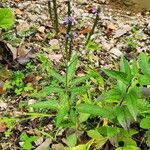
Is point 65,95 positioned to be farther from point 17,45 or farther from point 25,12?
point 25,12

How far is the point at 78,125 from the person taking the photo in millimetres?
3168

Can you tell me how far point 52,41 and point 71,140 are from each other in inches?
54.5

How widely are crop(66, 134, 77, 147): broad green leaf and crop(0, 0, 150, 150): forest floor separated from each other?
0.11m

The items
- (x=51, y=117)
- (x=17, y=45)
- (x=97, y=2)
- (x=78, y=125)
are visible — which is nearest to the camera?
(x=78, y=125)

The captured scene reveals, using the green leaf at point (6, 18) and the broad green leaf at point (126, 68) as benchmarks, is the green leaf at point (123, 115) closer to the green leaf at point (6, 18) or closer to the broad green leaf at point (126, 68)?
the broad green leaf at point (126, 68)

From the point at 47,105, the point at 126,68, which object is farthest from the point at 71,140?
the point at 126,68

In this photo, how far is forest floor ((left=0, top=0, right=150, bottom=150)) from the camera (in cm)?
347

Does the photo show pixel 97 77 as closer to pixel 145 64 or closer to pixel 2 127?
pixel 145 64

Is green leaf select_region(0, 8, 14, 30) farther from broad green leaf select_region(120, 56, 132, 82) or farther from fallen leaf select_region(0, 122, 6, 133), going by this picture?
broad green leaf select_region(120, 56, 132, 82)

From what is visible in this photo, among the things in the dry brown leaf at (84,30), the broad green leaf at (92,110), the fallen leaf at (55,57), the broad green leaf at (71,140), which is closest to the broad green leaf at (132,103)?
the broad green leaf at (92,110)

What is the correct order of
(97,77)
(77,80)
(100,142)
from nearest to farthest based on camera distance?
(77,80), (100,142), (97,77)

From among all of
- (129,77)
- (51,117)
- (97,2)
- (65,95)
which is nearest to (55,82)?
(51,117)

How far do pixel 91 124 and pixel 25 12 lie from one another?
172 cm

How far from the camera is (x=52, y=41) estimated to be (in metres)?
4.20
